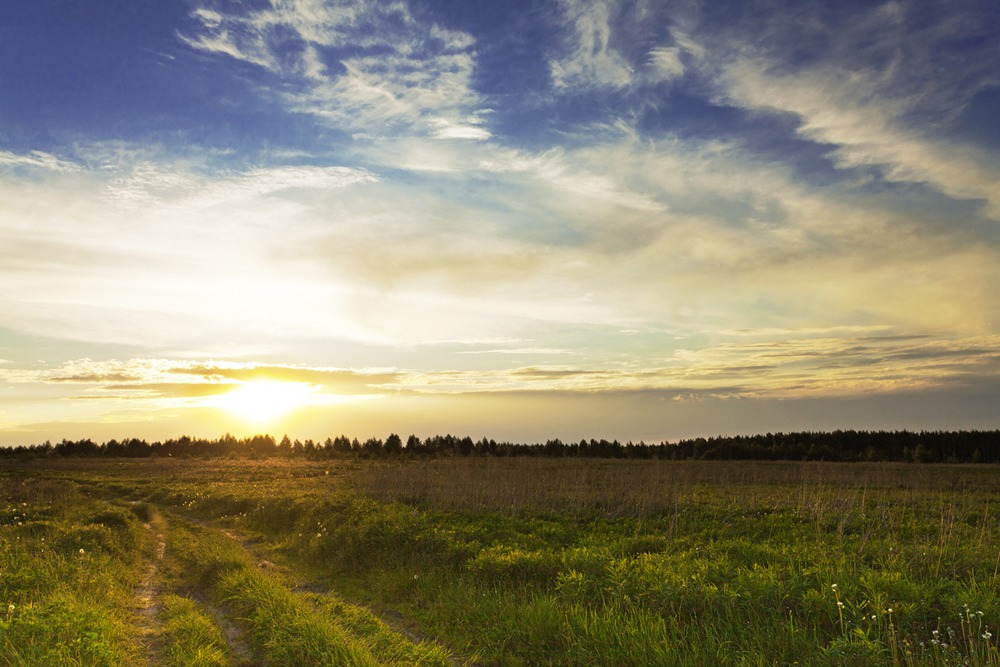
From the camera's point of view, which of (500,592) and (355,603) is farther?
(355,603)

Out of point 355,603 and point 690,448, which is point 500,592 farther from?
point 690,448

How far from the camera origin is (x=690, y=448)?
117 metres

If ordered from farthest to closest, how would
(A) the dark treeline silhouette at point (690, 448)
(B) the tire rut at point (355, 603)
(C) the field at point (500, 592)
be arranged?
(A) the dark treeline silhouette at point (690, 448), (B) the tire rut at point (355, 603), (C) the field at point (500, 592)

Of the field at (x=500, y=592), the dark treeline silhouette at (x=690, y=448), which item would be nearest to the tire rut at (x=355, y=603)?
the field at (x=500, y=592)

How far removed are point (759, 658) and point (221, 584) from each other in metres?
11.9

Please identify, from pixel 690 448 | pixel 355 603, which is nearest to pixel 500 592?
pixel 355 603

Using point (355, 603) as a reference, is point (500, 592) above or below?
above

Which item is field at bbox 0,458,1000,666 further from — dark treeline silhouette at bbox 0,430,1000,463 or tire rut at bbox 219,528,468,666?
dark treeline silhouette at bbox 0,430,1000,463

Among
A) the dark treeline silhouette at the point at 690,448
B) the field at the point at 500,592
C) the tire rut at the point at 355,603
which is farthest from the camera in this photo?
the dark treeline silhouette at the point at 690,448

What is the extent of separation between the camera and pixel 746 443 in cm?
10969

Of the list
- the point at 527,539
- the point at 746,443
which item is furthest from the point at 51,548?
the point at 746,443

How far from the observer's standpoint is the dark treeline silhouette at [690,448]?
97.9 metres

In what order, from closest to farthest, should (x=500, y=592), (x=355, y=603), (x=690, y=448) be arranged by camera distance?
(x=500, y=592) → (x=355, y=603) → (x=690, y=448)

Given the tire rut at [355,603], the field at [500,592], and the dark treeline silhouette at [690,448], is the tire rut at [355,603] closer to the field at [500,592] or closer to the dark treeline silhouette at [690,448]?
the field at [500,592]
